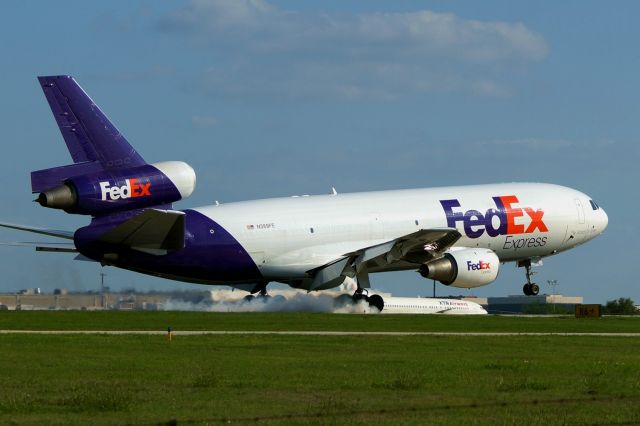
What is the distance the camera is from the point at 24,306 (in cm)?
6938

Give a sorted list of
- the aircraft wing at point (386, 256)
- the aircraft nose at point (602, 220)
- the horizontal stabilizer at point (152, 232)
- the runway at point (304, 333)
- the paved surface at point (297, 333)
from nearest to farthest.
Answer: the runway at point (304, 333)
the paved surface at point (297, 333)
the horizontal stabilizer at point (152, 232)
the aircraft wing at point (386, 256)
the aircraft nose at point (602, 220)

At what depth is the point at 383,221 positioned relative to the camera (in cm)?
5716

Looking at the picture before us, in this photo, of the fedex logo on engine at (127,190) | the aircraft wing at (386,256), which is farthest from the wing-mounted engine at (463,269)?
the fedex logo on engine at (127,190)

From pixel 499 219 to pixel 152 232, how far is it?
17928 mm

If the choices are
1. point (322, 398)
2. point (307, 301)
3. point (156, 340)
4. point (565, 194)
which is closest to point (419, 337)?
point (156, 340)

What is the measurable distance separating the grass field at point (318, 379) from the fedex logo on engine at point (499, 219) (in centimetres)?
1898

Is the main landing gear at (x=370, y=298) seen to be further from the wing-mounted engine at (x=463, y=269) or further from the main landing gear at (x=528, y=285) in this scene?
the main landing gear at (x=528, y=285)

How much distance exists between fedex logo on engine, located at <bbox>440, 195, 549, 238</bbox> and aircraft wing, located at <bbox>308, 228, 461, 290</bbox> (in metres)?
2.65

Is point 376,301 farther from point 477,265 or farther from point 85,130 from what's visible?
point 85,130

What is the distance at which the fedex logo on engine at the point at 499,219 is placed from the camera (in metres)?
57.8

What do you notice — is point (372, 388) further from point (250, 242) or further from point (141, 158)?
point (250, 242)

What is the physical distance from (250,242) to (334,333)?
1550 cm

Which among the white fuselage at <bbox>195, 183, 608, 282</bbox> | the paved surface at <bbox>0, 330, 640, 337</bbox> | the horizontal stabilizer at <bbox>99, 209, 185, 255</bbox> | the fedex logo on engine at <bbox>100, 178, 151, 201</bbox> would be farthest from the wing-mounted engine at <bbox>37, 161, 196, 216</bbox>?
the paved surface at <bbox>0, 330, 640, 337</bbox>

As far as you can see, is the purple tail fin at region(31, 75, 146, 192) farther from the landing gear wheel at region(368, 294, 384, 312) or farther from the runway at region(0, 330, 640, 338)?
the landing gear wheel at region(368, 294, 384, 312)
